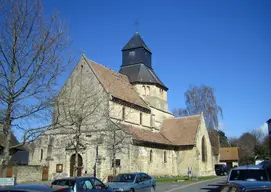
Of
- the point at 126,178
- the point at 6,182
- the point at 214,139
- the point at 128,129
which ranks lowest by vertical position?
the point at 126,178

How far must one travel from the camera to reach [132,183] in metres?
15.8

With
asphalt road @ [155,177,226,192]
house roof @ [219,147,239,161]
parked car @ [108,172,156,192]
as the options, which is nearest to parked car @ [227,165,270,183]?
parked car @ [108,172,156,192]

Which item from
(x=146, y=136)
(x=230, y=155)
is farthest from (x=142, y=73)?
(x=230, y=155)

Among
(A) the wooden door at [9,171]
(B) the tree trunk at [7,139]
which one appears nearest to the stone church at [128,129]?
(A) the wooden door at [9,171]

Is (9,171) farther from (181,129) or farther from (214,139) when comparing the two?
(214,139)

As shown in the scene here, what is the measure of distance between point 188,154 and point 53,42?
94.4 ft

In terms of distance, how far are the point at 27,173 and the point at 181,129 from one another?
21.8 m

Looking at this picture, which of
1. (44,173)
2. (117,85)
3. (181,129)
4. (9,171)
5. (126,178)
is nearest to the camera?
(126,178)

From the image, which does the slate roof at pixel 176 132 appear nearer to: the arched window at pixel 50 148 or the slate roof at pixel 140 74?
the slate roof at pixel 140 74

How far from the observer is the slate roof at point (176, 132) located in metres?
35.8

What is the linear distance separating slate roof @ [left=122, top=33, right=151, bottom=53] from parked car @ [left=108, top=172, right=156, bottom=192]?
90.1ft

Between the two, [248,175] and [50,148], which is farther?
[50,148]

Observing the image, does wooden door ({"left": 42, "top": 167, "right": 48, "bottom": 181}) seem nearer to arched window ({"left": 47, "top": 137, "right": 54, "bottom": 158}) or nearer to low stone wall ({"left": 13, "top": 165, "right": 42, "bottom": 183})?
low stone wall ({"left": 13, "top": 165, "right": 42, "bottom": 183})

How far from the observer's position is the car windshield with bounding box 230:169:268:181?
10.8 m
